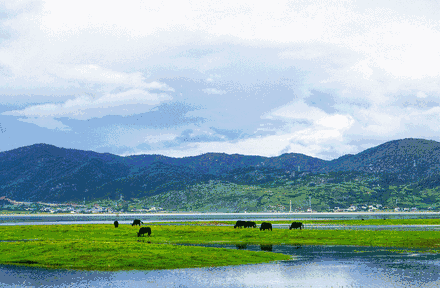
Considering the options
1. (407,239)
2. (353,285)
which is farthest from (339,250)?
(353,285)

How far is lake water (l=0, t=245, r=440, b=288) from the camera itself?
133 feet

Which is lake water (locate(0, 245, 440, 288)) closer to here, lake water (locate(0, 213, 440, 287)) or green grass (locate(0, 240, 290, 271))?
lake water (locate(0, 213, 440, 287))

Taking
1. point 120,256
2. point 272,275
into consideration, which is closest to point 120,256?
point 120,256

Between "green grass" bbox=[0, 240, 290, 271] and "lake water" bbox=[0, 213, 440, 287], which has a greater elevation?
"green grass" bbox=[0, 240, 290, 271]

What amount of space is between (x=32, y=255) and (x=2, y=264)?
4.21m

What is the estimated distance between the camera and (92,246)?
202 ft

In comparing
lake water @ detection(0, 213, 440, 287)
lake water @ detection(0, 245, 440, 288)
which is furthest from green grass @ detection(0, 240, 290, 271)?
lake water @ detection(0, 245, 440, 288)

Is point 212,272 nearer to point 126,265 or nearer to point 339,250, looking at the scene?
point 126,265

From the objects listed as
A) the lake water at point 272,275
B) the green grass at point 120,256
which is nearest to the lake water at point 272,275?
the lake water at point 272,275

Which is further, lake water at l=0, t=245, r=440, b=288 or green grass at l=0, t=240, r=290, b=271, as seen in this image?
green grass at l=0, t=240, r=290, b=271

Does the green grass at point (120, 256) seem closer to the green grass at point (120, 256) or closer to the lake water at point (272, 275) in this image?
the green grass at point (120, 256)

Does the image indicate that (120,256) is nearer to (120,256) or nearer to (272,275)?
(120,256)

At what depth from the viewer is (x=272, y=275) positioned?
148ft

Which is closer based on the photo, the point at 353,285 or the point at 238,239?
the point at 353,285
